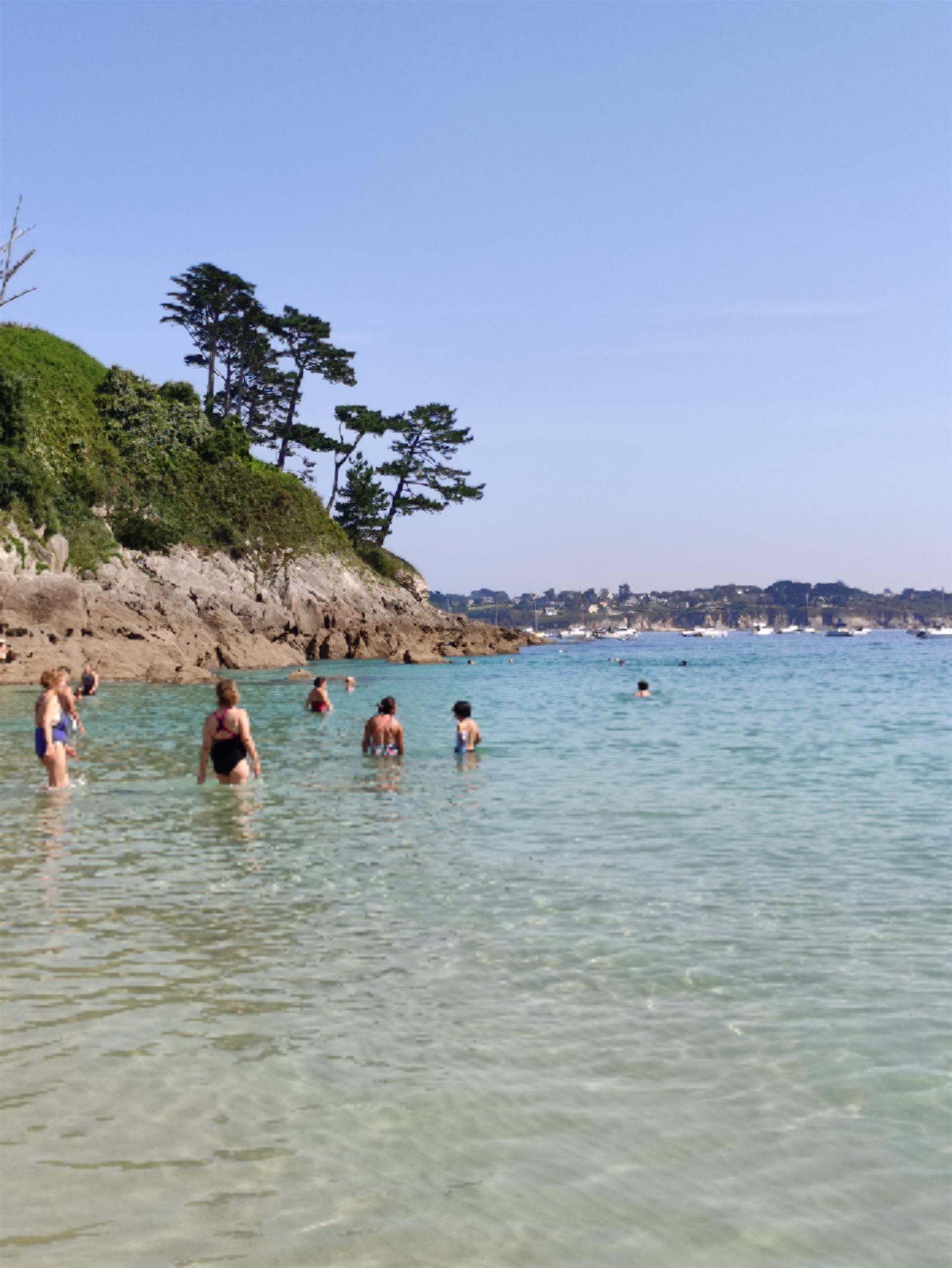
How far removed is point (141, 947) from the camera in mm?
7824

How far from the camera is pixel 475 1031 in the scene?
6.24m

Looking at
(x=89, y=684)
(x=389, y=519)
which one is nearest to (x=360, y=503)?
(x=389, y=519)

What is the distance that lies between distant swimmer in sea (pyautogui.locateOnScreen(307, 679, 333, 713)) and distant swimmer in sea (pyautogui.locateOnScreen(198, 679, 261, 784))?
1165 centimetres

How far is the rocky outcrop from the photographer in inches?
1745

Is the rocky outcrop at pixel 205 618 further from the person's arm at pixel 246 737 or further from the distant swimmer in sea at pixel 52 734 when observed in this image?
the person's arm at pixel 246 737

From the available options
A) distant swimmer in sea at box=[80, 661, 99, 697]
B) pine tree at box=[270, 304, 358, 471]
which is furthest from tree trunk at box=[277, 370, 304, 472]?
distant swimmer in sea at box=[80, 661, 99, 697]

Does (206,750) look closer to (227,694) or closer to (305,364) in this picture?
(227,694)

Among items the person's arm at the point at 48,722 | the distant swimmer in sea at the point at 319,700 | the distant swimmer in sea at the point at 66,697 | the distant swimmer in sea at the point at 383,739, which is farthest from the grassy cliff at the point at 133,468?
the person's arm at the point at 48,722

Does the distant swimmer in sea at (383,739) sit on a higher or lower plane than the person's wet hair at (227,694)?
lower

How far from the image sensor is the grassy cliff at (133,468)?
191ft

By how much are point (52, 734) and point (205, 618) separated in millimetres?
48502

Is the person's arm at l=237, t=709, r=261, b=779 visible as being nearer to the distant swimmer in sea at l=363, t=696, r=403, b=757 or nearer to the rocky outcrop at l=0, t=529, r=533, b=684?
the distant swimmer in sea at l=363, t=696, r=403, b=757

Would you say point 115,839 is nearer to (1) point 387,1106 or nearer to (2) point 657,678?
(1) point 387,1106

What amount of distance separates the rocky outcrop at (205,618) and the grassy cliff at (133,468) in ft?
5.81
